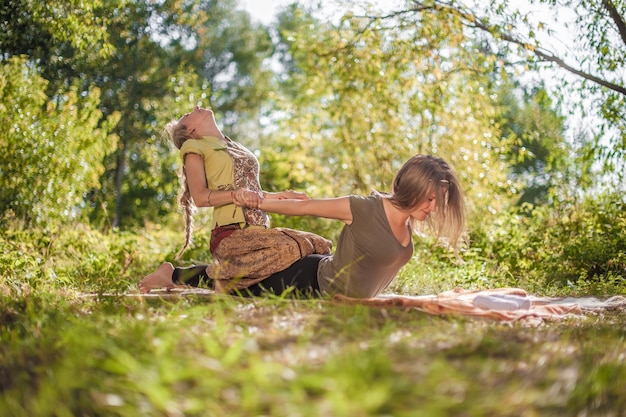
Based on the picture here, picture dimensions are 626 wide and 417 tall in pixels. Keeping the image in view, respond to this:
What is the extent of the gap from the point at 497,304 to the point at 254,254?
151cm

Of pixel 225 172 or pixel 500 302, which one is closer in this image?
pixel 500 302

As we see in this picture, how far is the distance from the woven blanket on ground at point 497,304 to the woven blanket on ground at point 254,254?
63cm

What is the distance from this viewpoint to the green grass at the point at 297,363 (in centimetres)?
193

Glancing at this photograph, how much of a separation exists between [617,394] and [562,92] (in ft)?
19.5

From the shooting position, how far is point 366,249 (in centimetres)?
414

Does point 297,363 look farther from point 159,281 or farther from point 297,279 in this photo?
point 159,281

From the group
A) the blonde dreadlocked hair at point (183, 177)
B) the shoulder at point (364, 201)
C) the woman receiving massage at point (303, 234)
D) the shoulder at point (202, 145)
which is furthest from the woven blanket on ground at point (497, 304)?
the blonde dreadlocked hair at point (183, 177)

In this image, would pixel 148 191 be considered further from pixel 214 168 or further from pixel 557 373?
pixel 557 373

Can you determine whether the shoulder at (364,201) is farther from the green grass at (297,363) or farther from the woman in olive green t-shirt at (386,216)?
the green grass at (297,363)

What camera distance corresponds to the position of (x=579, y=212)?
306 inches

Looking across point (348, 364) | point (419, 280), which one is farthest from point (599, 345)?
point (419, 280)

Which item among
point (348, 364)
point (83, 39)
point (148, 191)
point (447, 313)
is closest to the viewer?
point (348, 364)

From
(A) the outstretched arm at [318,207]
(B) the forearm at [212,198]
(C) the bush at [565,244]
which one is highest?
(B) the forearm at [212,198]

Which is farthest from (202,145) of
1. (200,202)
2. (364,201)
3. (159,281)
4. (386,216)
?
(386,216)
